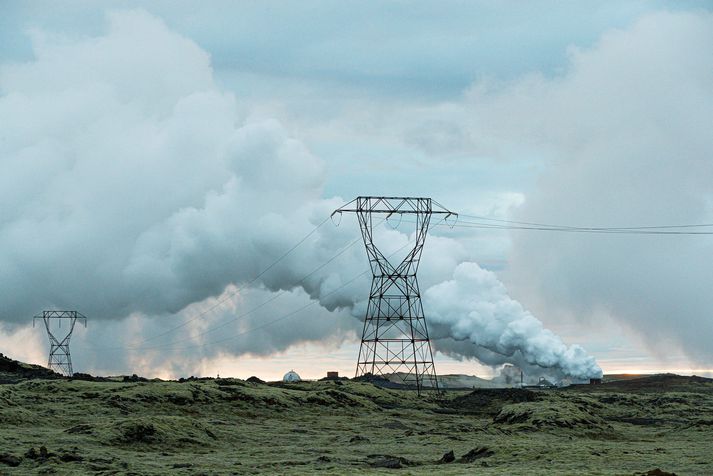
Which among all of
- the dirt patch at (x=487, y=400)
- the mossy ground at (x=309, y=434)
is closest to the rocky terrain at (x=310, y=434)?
the mossy ground at (x=309, y=434)

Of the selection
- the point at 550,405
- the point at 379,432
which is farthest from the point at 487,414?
the point at 379,432

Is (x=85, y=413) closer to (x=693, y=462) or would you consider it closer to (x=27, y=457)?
(x=27, y=457)

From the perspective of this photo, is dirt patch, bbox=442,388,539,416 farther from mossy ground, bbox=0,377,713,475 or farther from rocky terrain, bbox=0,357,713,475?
mossy ground, bbox=0,377,713,475

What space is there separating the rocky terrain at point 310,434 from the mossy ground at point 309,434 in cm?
14

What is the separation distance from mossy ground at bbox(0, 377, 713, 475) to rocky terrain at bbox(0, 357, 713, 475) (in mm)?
138

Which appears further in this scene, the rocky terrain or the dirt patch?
the dirt patch

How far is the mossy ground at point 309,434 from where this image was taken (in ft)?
187

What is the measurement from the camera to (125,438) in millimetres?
67750

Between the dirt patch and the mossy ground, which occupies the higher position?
the dirt patch

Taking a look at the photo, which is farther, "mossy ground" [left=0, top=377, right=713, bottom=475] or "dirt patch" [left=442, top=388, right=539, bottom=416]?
"dirt patch" [left=442, top=388, right=539, bottom=416]

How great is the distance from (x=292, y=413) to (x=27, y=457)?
160ft

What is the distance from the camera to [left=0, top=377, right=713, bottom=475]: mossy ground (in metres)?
56.9

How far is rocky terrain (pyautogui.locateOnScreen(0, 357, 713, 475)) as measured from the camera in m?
56.8

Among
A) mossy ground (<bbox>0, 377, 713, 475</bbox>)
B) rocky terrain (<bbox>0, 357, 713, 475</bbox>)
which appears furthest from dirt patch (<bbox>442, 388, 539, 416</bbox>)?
mossy ground (<bbox>0, 377, 713, 475</bbox>)
